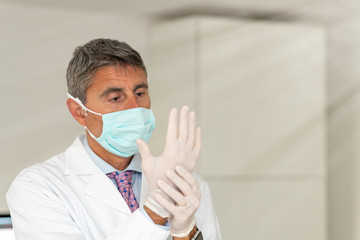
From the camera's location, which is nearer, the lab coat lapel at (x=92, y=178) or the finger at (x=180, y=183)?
the finger at (x=180, y=183)

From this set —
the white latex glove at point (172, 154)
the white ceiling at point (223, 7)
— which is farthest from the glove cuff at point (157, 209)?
the white ceiling at point (223, 7)

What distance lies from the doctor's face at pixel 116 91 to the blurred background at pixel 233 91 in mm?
1558

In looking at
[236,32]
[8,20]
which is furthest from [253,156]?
[8,20]

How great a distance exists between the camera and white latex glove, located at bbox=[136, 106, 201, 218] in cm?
106

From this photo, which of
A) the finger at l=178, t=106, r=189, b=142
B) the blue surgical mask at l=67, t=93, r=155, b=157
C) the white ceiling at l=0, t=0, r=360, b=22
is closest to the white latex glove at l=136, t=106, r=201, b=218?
the finger at l=178, t=106, r=189, b=142

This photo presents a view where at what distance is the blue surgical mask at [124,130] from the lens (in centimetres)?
130

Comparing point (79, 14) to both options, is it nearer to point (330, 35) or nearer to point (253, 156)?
point (253, 156)

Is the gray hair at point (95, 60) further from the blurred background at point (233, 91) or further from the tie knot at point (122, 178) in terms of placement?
the blurred background at point (233, 91)

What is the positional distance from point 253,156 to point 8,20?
4.65ft

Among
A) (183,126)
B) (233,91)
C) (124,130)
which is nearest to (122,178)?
(124,130)

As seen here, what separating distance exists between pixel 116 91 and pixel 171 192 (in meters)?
0.35

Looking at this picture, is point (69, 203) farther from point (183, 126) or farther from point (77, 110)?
point (183, 126)

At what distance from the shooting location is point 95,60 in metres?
1.31

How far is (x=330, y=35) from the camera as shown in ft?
10.7
